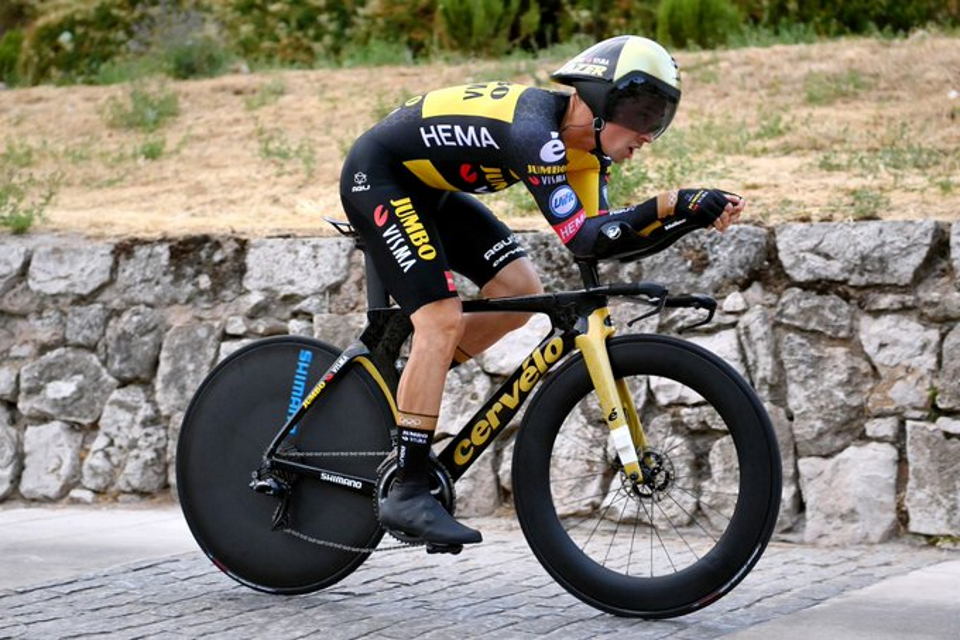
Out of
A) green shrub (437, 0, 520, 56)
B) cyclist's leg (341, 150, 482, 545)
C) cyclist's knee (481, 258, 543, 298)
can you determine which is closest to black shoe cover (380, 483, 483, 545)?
cyclist's leg (341, 150, 482, 545)

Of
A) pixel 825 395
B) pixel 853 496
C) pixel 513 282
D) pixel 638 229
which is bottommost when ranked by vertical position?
pixel 853 496

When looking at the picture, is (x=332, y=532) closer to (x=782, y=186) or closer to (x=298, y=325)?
(x=298, y=325)

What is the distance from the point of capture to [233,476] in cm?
566

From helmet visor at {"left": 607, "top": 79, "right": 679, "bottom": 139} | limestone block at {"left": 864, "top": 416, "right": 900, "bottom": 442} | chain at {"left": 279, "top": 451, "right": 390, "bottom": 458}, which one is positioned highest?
helmet visor at {"left": 607, "top": 79, "right": 679, "bottom": 139}

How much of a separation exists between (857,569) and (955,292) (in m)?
1.27

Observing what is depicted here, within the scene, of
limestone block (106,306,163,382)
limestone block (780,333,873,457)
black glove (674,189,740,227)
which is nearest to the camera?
black glove (674,189,740,227)

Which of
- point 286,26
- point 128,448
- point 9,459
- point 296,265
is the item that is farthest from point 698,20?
point 9,459

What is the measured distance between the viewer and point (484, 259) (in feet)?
17.9

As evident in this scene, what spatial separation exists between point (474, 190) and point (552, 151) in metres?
0.49

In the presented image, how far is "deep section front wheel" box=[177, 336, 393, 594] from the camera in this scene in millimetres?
5465

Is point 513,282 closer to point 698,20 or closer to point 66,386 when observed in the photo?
point 66,386

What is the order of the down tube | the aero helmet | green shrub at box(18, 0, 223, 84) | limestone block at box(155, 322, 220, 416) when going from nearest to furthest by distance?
1. the aero helmet
2. the down tube
3. limestone block at box(155, 322, 220, 416)
4. green shrub at box(18, 0, 223, 84)

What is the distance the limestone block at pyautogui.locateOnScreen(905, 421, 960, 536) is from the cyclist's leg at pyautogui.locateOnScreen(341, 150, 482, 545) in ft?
7.20

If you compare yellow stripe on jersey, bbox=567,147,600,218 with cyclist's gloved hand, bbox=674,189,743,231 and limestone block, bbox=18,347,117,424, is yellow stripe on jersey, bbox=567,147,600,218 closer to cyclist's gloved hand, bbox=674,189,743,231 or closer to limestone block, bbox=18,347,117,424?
cyclist's gloved hand, bbox=674,189,743,231
